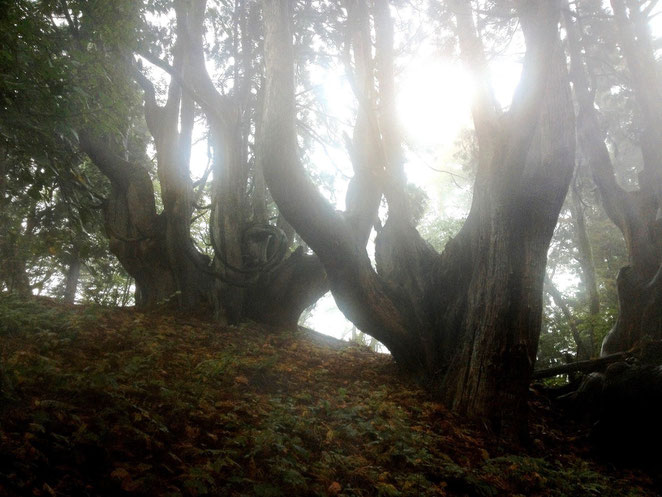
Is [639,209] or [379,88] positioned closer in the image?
[379,88]

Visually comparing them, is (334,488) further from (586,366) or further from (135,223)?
(135,223)

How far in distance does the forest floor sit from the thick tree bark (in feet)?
7.65

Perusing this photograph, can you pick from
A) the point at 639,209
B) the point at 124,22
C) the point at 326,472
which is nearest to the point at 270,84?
the point at 124,22

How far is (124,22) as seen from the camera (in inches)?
215

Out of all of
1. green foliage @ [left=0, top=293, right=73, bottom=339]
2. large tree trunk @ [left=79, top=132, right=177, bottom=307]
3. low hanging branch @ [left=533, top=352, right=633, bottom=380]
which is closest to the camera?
green foliage @ [left=0, top=293, right=73, bottom=339]

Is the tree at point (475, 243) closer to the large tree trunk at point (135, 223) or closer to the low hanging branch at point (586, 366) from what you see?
the low hanging branch at point (586, 366)

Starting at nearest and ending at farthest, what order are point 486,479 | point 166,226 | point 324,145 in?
point 486,479, point 166,226, point 324,145

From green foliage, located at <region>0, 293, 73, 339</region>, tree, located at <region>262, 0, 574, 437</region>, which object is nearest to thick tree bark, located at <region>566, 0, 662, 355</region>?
tree, located at <region>262, 0, 574, 437</region>

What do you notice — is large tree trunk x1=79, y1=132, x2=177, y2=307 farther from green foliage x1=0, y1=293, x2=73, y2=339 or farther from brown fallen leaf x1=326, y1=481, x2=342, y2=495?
brown fallen leaf x1=326, y1=481, x2=342, y2=495

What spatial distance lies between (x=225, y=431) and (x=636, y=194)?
834 cm

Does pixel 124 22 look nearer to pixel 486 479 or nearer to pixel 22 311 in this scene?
pixel 22 311

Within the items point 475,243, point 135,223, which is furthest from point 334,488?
point 135,223

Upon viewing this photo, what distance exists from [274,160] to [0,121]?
9.08ft

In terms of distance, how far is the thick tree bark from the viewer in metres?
6.58
